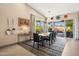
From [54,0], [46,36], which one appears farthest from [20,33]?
[54,0]

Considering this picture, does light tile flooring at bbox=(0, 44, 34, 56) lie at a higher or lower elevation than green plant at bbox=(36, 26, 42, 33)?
lower

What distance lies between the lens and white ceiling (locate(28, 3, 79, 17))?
2.88 metres

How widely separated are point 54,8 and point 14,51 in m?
1.52

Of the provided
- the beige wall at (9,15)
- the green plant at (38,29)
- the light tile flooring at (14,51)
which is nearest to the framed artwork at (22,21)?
the beige wall at (9,15)

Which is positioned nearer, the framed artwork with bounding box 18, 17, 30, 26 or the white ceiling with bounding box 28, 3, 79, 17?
the white ceiling with bounding box 28, 3, 79, 17

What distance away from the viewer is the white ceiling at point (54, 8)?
113 inches

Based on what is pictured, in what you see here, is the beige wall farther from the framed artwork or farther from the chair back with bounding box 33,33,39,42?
the chair back with bounding box 33,33,39,42

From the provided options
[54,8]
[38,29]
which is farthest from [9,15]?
[54,8]

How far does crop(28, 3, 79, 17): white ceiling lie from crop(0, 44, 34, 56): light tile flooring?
1118 millimetres

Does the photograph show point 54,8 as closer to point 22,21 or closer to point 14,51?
point 22,21

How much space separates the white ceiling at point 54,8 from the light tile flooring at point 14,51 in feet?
3.67

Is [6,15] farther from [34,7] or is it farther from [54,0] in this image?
[54,0]

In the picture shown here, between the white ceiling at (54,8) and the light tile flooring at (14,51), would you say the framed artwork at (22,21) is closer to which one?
the white ceiling at (54,8)

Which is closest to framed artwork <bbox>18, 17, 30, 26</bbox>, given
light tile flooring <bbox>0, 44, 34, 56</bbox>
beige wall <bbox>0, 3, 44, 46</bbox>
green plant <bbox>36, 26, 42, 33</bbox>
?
beige wall <bbox>0, 3, 44, 46</bbox>
